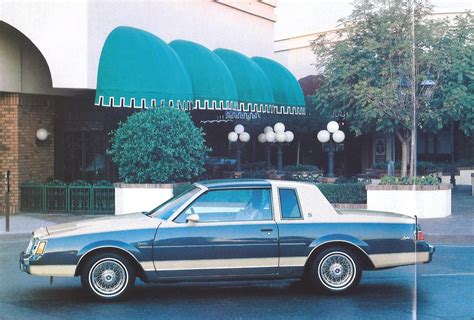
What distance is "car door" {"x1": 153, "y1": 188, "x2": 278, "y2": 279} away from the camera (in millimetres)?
8461

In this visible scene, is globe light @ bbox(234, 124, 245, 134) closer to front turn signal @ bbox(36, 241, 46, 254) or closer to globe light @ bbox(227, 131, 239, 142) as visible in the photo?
globe light @ bbox(227, 131, 239, 142)

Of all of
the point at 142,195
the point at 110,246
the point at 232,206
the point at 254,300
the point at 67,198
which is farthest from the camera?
the point at 67,198

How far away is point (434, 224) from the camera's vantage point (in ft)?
54.7

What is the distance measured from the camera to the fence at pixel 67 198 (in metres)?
19.5

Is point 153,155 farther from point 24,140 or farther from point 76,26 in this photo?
point 24,140

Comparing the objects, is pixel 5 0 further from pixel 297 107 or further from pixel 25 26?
pixel 297 107

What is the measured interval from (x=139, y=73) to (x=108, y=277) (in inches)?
463

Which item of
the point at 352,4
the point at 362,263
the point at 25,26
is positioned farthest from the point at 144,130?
the point at 362,263

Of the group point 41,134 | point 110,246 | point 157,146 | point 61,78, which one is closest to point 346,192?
point 157,146

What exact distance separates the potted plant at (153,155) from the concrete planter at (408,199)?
179 inches

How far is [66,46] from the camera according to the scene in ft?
63.2

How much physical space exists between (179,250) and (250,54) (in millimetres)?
20772

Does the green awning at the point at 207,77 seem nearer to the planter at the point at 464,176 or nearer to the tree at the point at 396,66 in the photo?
the tree at the point at 396,66

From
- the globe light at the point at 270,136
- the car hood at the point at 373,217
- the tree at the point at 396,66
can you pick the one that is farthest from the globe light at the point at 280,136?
the car hood at the point at 373,217
